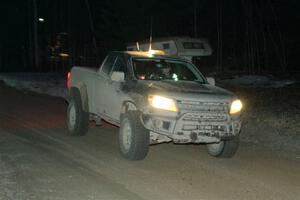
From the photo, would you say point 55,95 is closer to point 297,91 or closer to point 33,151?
point 297,91

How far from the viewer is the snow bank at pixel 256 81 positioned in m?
21.1

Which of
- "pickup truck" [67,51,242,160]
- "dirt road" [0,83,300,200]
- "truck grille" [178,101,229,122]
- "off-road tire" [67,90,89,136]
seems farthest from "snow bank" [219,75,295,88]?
"truck grille" [178,101,229,122]

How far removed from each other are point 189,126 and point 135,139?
0.91m

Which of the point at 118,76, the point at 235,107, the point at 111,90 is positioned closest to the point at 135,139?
the point at 118,76

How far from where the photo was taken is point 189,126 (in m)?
Result: 7.89

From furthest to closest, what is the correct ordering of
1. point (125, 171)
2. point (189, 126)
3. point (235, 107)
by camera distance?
point (235, 107) < point (189, 126) < point (125, 171)

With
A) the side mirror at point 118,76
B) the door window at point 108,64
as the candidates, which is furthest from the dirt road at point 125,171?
the door window at point 108,64

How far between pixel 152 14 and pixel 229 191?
34347mm

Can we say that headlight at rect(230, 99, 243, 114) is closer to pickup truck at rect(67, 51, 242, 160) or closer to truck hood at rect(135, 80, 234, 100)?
pickup truck at rect(67, 51, 242, 160)

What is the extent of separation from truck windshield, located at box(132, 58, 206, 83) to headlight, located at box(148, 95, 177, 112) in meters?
1.11

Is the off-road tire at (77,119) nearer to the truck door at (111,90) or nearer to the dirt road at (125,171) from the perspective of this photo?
the dirt road at (125,171)

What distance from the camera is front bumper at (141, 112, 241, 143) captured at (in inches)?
310

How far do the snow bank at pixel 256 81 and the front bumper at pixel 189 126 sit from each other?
12.8 metres

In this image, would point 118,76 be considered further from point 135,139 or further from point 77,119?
point 77,119
